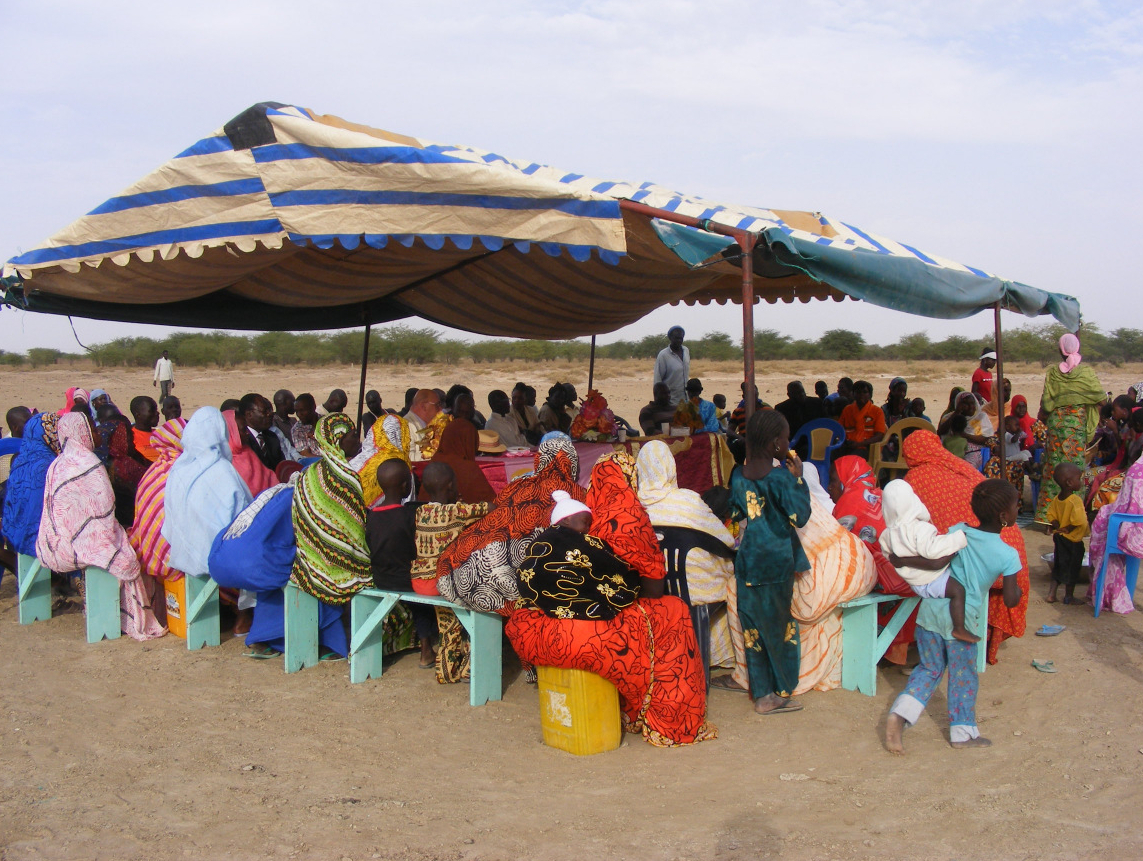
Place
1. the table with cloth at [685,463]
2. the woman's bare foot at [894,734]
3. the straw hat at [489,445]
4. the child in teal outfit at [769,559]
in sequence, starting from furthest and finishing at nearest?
the straw hat at [489,445] → the table with cloth at [685,463] → the child in teal outfit at [769,559] → the woman's bare foot at [894,734]

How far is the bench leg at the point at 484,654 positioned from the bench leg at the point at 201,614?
73.3 inches

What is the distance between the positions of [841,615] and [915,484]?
0.97 metres

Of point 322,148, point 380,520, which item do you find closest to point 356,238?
point 322,148

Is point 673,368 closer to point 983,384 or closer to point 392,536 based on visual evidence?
point 983,384

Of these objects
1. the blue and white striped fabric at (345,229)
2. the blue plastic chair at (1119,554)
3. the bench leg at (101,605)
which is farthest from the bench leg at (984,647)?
the bench leg at (101,605)

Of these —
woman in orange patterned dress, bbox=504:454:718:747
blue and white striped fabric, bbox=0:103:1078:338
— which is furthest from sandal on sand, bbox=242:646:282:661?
blue and white striped fabric, bbox=0:103:1078:338

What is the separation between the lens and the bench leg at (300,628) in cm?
523

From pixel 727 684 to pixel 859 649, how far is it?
712mm

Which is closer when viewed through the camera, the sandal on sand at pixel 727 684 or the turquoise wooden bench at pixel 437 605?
the turquoise wooden bench at pixel 437 605

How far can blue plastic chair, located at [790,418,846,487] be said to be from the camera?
8.88m

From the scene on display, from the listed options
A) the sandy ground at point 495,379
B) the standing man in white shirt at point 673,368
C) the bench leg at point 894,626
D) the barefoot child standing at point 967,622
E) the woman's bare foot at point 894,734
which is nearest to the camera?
the barefoot child standing at point 967,622

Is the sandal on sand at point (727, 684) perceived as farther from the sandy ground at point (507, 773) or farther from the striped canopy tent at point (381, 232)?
the striped canopy tent at point (381, 232)

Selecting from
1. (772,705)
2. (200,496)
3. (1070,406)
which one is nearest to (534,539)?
(772,705)

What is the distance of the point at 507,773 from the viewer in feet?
13.1
